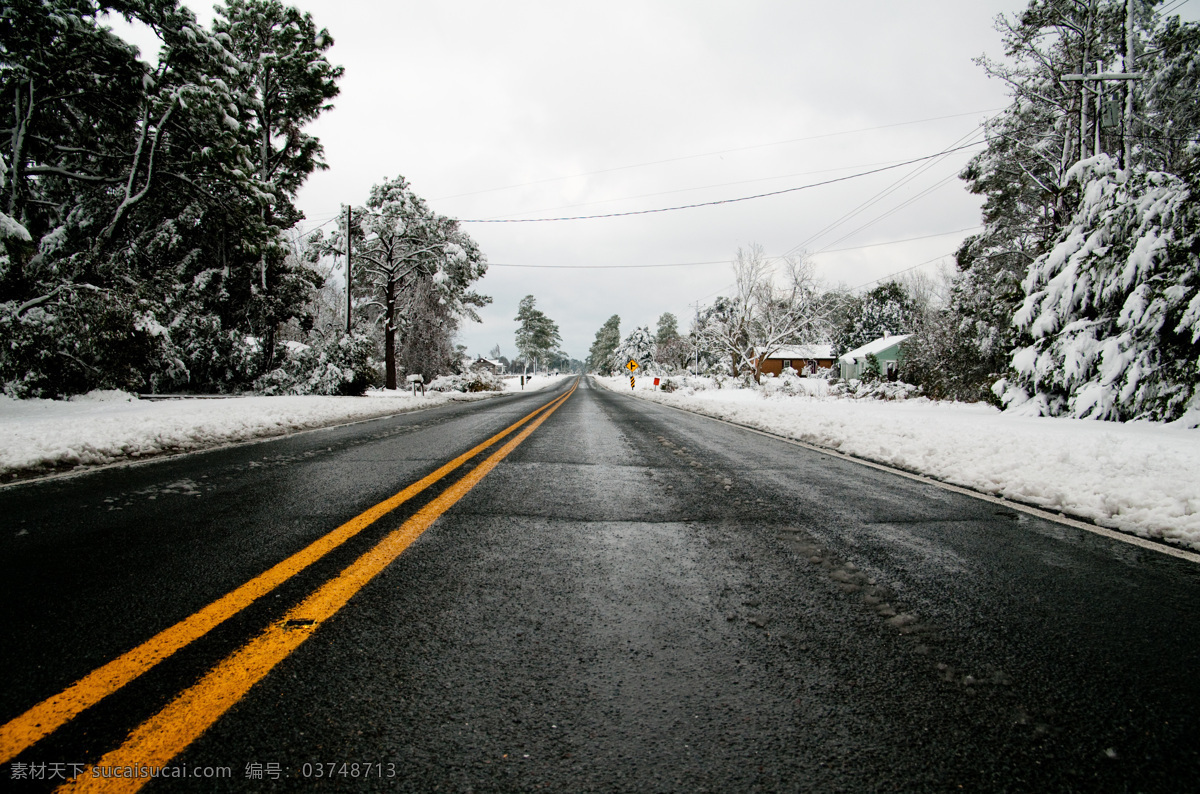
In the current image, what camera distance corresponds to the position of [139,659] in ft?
5.24

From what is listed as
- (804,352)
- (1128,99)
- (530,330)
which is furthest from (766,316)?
(530,330)

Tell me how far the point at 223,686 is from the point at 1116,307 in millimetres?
14570

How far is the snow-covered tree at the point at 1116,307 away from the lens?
8656mm

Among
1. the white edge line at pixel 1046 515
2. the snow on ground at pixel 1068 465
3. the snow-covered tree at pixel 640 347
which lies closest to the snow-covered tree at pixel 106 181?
the white edge line at pixel 1046 515

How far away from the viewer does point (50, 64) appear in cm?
1230

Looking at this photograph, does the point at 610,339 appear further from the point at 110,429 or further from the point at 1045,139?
the point at 110,429

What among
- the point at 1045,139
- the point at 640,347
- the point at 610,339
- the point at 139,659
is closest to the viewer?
Answer: the point at 139,659

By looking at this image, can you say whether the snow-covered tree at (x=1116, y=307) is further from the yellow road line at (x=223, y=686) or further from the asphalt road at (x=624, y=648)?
the yellow road line at (x=223, y=686)

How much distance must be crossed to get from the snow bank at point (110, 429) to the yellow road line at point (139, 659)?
4.52 metres

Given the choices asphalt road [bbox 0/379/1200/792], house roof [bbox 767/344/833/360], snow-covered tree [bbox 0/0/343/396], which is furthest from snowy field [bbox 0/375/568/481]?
house roof [bbox 767/344/833/360]

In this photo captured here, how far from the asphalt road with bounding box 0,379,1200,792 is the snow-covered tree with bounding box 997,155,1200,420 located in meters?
8.46

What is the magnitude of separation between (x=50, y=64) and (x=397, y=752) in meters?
19.1

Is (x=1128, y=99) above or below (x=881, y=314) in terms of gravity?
below

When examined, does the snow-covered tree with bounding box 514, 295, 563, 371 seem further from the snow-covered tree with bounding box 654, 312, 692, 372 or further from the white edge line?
the white edge line
